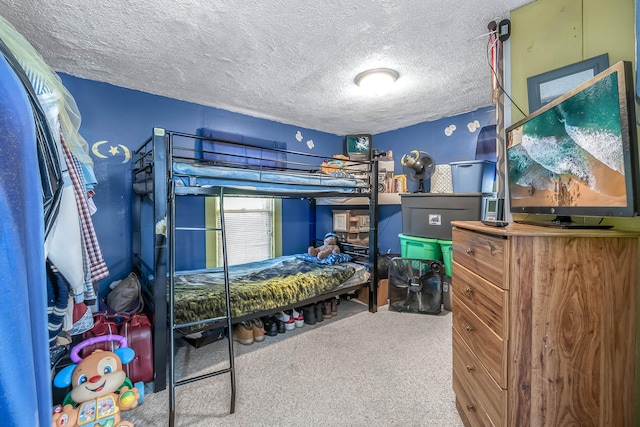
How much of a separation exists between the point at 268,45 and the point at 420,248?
2607 mm

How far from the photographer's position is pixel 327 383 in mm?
1910

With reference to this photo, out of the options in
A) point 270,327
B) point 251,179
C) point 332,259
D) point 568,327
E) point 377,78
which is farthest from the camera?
point 332,259

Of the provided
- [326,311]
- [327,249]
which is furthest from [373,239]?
[326,311]

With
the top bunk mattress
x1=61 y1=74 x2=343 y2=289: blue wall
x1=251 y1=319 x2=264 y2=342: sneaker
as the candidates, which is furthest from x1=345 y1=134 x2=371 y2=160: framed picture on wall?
x1=251 y1=319 x2=264 y2=342: sneaker

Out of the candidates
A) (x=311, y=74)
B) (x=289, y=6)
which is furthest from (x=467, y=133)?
(x=289, y=6)

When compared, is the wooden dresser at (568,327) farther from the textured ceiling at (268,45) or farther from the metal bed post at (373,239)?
the metal bed post at (373,239)

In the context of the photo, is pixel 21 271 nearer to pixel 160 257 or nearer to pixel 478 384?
pixel 160 257

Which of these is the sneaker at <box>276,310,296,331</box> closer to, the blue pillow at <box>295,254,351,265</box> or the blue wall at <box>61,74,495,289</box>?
the blue pillow at <box>295,254,351,265</box>

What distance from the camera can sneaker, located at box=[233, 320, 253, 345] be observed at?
2471 millimetres

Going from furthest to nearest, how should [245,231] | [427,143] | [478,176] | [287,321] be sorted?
[427,143], [245,231], [478,176], [287,321]

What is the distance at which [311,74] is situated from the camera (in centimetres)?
243

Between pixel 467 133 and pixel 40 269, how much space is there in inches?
154

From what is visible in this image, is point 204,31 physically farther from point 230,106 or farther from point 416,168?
point 416,168

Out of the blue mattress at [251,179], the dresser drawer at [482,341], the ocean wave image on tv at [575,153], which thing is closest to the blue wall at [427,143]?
the blue mattress at [251,179]
